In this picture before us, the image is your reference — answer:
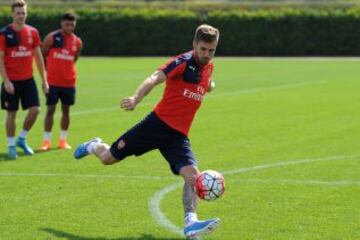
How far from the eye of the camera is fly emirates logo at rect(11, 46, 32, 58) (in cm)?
1359

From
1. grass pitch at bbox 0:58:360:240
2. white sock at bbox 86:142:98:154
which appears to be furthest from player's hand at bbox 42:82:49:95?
white sock at bbox 86:142:98:154

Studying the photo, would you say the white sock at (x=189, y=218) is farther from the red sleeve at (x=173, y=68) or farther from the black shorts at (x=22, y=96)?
the black shorts at (x=22, y=96)

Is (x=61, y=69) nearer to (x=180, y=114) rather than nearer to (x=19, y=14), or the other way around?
(x=19, y=14)

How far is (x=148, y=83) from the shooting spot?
8047 millimetres

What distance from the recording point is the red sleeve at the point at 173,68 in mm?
8259

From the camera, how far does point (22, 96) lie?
13852mm

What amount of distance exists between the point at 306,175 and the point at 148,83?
4.26 meters

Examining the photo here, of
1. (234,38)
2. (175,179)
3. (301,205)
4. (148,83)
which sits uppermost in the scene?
(148,83)

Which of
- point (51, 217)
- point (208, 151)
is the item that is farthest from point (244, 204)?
point (208, 151)

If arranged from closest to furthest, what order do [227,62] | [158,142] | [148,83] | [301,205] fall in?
[148,83]
[158,142]
[301,205]
[227,62]

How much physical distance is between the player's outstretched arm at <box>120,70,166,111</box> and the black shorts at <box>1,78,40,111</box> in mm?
5998

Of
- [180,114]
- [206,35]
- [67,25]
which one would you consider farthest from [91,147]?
[67,25]

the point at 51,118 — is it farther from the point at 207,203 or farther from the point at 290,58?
the point at 290,58

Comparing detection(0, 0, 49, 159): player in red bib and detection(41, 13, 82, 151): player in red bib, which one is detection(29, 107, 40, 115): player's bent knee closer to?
detection(0, 0, 49, 159): player in red bib
